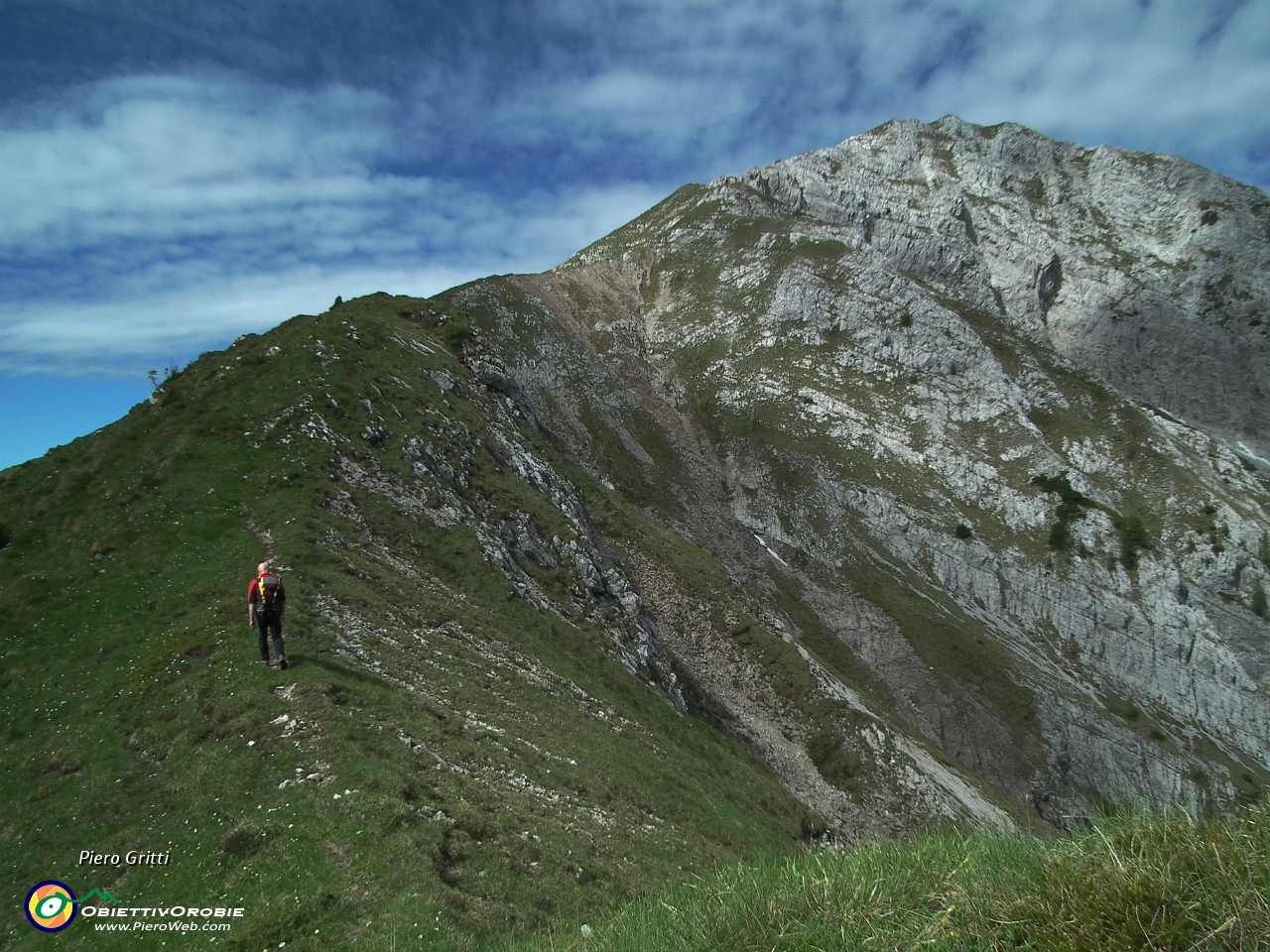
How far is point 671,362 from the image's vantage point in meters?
116

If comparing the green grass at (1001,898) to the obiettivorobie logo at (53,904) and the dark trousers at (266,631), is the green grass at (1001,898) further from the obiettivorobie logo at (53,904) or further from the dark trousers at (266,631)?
the dark trousers at (266,631)

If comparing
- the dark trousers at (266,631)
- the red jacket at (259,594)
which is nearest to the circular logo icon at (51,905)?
the dark trousers at (266,631)

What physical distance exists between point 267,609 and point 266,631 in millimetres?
997

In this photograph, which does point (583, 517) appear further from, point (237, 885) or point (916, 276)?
point (916, 276)

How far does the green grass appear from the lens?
4598 millimetres

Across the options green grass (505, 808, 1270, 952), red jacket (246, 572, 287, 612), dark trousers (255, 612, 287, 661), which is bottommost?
green grass (505, 808, 1270, 952)

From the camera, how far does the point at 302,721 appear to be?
17.1 metres

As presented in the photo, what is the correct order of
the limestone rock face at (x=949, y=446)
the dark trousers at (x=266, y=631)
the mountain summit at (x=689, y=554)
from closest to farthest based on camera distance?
the mountain summit at (x=689, y=554)
the dark trousers at (x=266, y=631)
the limestone rock face at (x=949, y=446)

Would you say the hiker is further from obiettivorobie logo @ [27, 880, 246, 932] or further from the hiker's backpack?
obiettivorobie logo @ [27, 880, 246, 932]

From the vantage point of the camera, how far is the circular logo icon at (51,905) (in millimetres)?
11656

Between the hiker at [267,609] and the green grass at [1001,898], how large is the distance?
50.3 feet

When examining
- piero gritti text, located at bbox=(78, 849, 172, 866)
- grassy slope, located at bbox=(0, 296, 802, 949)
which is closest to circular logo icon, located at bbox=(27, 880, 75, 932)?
grassy slope, located at bbox=(0, 296, 802, 949)

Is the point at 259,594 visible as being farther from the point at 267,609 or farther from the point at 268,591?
the point at 267,609

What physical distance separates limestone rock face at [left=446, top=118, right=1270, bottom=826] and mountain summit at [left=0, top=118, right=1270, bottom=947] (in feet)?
2.00
